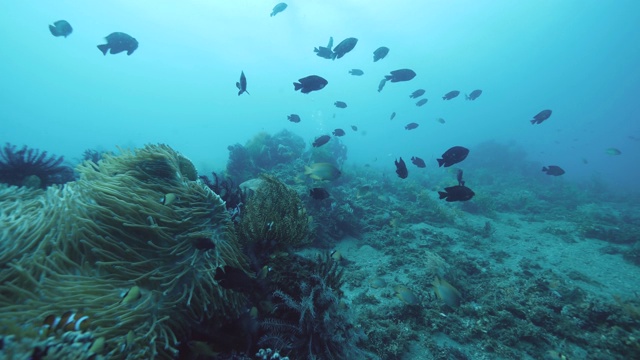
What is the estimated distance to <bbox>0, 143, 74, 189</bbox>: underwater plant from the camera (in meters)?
5.31

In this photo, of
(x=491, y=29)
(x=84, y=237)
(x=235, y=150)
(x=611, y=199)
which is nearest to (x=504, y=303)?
(x=84, y=237)

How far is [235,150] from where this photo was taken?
14.4 metres

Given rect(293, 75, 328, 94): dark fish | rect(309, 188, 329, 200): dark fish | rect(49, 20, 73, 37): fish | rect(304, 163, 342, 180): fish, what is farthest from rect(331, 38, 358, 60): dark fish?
rect(49, 20, 73, 37): fish

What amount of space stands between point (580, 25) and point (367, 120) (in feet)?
311

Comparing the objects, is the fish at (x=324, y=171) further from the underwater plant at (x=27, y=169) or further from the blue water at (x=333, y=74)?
the blue water at (x=333, y=74)

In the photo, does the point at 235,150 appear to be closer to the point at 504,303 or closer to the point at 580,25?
the point at 504,303

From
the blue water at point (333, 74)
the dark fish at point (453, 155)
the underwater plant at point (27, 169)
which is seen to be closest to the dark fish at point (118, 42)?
the underwater plant at point (27, 169)

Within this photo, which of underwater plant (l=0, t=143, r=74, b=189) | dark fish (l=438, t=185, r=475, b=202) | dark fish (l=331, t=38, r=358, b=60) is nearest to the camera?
dark fish (l=438, t=185, r=475, b=202)

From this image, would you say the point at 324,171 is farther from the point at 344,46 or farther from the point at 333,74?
the point at 333,74

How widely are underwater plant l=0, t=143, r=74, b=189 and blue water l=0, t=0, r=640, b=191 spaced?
34.0 metres

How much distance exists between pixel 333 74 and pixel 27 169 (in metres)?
117

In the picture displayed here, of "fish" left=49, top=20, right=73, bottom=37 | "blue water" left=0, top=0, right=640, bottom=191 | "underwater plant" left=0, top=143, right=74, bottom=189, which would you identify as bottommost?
"underwater plant" left=0, top=143, right=74, bottom=189

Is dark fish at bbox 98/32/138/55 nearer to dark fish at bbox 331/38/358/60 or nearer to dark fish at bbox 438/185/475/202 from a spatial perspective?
dark fish at bbox 331/38/358/60

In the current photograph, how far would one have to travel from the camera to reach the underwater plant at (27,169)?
5.31 m
